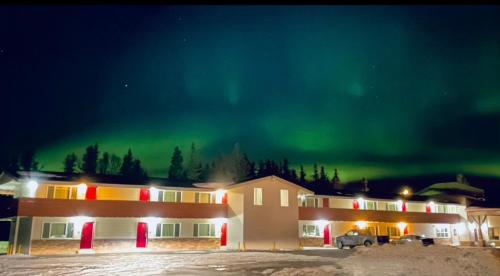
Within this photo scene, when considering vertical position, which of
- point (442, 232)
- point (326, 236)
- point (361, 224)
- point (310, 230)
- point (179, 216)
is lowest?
point (326, 236)

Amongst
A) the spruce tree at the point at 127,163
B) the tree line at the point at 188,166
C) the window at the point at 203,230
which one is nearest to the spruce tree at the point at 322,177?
the tree line at the point at 188,166

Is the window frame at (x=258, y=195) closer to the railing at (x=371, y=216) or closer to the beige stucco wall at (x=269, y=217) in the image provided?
the beige stucco wall at (x=269, y=217)

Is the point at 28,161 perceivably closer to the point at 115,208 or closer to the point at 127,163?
the point at 127,163

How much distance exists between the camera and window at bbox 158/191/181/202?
38.2 meters

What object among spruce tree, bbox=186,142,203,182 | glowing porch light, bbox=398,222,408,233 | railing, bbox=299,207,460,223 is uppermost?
spruce tree, bbox=186,142,203,182

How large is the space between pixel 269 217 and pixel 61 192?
60.5 ft

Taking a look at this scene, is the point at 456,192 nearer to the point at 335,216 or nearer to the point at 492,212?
the point at 492,212

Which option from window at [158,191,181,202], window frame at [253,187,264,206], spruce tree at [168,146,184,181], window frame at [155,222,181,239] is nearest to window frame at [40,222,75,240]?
window frame at [155,222,181,239]

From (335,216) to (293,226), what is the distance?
645cm

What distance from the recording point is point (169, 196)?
127ft

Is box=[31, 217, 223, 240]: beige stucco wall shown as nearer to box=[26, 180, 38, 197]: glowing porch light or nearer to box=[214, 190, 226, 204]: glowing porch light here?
box=[26, 180, 38, 197]: glowing porch light

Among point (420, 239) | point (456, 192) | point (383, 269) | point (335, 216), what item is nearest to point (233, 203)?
point (335, 216)

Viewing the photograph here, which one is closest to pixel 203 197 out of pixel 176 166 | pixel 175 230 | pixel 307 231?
pixel 175 230

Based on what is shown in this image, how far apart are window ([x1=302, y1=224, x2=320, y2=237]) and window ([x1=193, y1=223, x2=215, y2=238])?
33.1 ft
